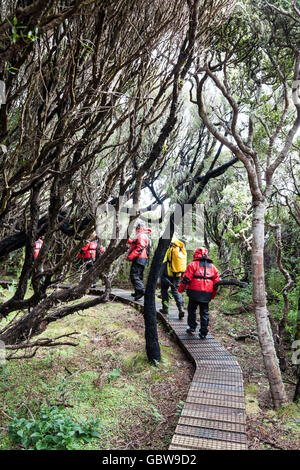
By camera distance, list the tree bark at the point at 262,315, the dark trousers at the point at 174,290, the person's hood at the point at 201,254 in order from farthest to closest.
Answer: the dark trousers at the point at 174,290 < the person's hood at the point at 201,254 < the tree bark at the point at 262,315

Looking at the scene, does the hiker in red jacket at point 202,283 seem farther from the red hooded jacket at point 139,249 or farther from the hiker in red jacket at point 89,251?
the red hooded jacket at point 139,249

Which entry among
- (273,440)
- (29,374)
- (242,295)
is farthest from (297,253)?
(29,374)

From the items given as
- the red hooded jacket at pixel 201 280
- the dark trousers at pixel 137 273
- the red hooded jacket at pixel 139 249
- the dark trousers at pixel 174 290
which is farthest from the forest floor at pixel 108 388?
the red hooded jacket at pixel 139 249

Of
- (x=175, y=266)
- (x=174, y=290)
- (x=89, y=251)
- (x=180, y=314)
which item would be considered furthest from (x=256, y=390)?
(x=89, y=251)

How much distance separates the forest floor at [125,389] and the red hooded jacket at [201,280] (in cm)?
119

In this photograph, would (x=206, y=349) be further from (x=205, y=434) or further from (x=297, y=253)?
(x=297, y=253)

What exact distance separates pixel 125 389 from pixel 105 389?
297 millimetres

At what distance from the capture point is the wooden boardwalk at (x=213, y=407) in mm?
3238

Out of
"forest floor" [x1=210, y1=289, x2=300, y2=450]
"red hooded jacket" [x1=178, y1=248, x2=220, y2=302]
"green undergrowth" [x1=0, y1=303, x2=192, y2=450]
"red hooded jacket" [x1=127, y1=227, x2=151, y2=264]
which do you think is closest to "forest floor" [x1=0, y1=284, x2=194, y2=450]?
"green undergrowth" [x1=0, y1=303, x2=192, y2=450]

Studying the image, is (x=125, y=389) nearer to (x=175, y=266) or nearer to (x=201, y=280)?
(x=201, y=280)

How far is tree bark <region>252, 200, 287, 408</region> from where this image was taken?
14.2 feet

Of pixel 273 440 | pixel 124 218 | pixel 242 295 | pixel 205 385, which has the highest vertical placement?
pixel 124 218

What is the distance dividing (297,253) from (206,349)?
22.1 ft

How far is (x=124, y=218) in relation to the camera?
28.5 feet
